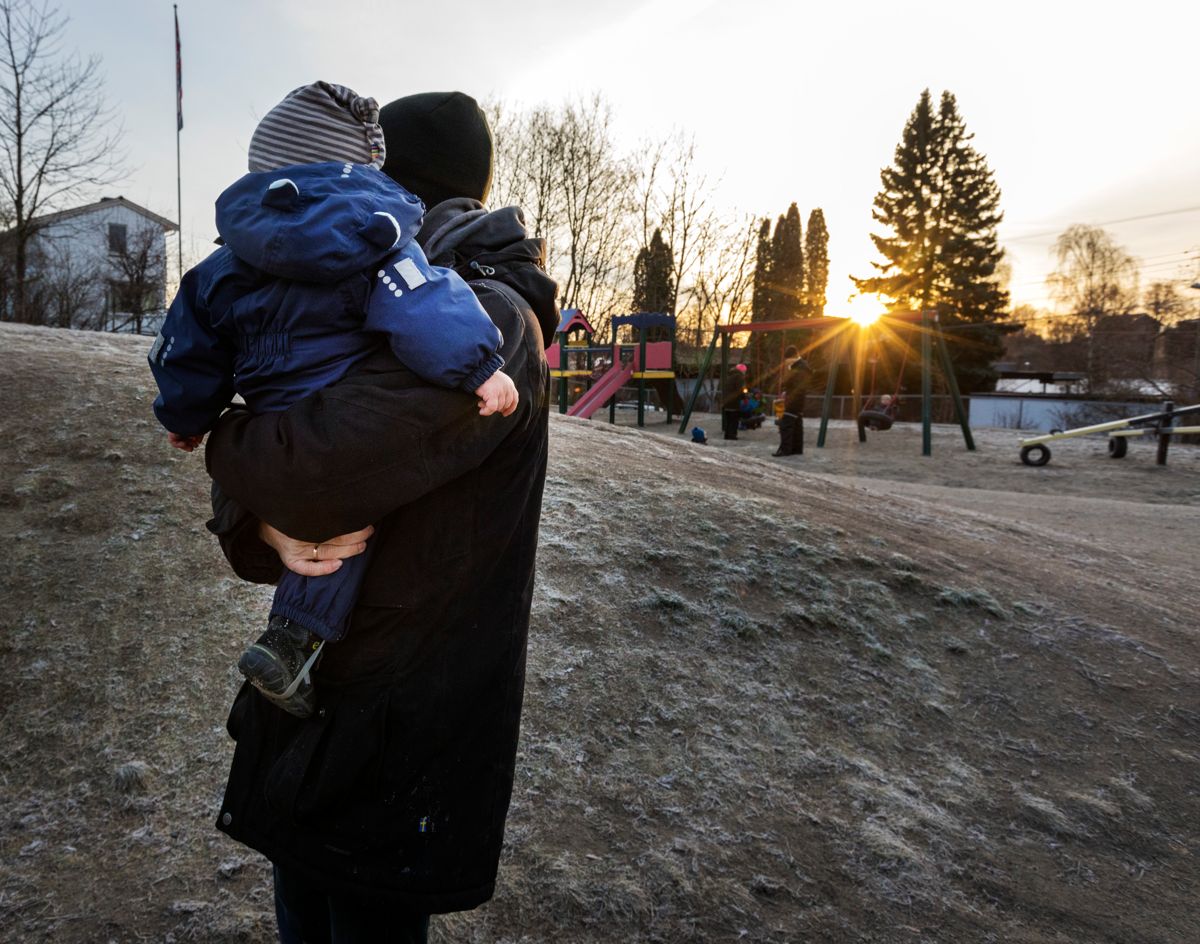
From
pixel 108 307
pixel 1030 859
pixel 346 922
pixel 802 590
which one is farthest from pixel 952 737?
pixel 108 307

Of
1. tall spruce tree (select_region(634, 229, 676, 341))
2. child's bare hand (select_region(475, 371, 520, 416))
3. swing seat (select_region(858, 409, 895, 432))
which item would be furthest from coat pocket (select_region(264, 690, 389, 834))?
tall spruce tree (select_region(634, 229, 676, 341))

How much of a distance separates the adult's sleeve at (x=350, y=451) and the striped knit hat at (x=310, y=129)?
15.6 inches

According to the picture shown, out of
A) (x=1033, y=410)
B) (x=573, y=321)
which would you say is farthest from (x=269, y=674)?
(x=1033, y=410)

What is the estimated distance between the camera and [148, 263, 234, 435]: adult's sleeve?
3.41ft

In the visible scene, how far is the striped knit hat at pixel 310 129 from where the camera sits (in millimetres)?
1166

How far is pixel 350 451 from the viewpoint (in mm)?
944

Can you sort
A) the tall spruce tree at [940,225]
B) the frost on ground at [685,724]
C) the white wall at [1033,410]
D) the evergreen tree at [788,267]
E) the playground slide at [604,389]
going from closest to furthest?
the frost on ground at [685,724], the playground slide at [604,389], the white wall at [1033,410], the tall spruce tree at [940,225], the evergreen tree at [788,267]

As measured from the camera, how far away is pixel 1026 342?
62.9m

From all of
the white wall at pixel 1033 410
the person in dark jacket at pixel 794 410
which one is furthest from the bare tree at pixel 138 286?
the white wall at pixel 1033 410

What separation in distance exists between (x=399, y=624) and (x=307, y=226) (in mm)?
514

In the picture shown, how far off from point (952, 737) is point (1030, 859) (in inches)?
24.1

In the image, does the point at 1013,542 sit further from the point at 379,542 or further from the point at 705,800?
the point at 379,542

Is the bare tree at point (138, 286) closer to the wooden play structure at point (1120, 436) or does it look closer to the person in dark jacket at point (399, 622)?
the wooden play structure at point (1120, 436)

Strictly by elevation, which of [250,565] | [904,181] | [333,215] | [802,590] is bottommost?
[802,590]
